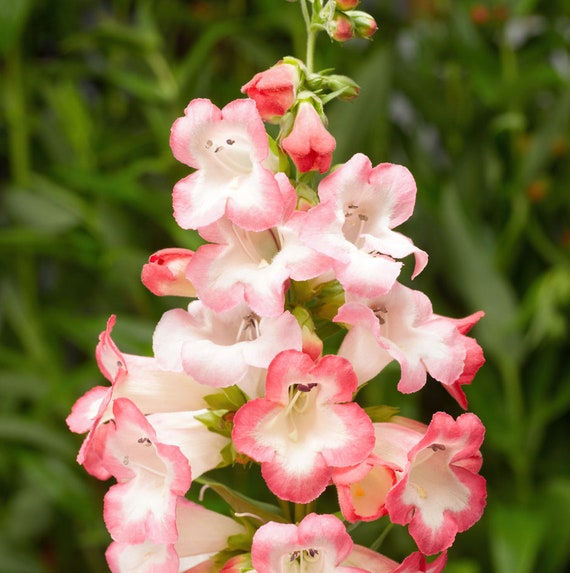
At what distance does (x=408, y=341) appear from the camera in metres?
0.38

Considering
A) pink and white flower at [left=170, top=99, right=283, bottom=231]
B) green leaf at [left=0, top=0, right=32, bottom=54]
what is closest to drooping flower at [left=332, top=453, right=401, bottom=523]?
pink and white flower at [left=170, top=99, right=283, bottom=231]

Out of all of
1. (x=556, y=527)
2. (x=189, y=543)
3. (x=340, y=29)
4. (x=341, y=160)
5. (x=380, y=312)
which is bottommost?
(x=556, y=527)

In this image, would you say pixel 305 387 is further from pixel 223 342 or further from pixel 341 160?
pixel 341 160

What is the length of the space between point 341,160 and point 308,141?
59 centimetres

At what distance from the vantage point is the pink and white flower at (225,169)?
358 millimetres

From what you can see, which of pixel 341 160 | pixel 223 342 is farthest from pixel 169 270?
pixel 341 160

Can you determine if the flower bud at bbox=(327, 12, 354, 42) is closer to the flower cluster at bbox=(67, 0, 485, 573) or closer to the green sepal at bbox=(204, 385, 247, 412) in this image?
the flower cluster at bbox=(67, 0, 485, 573)

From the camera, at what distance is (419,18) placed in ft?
5.29

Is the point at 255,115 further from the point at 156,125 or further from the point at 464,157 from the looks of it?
the point at 464,157

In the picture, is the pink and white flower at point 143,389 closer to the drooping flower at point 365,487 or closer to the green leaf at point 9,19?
the drooping flower at point 365,487

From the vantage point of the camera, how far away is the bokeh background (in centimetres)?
108

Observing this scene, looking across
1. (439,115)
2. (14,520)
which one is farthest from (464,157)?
(14,520)

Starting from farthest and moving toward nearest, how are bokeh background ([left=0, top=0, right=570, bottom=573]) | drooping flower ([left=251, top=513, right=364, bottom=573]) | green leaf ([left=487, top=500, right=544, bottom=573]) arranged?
bokeh background ([left=0, top=0, right=570, bottom=573]) → green leaf ([left=487, top=500, right=544, bottom=573]) → drooping flower ([left=251, top=513, right=364, bottom=573])

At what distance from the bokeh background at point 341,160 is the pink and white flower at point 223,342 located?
0.53 m
